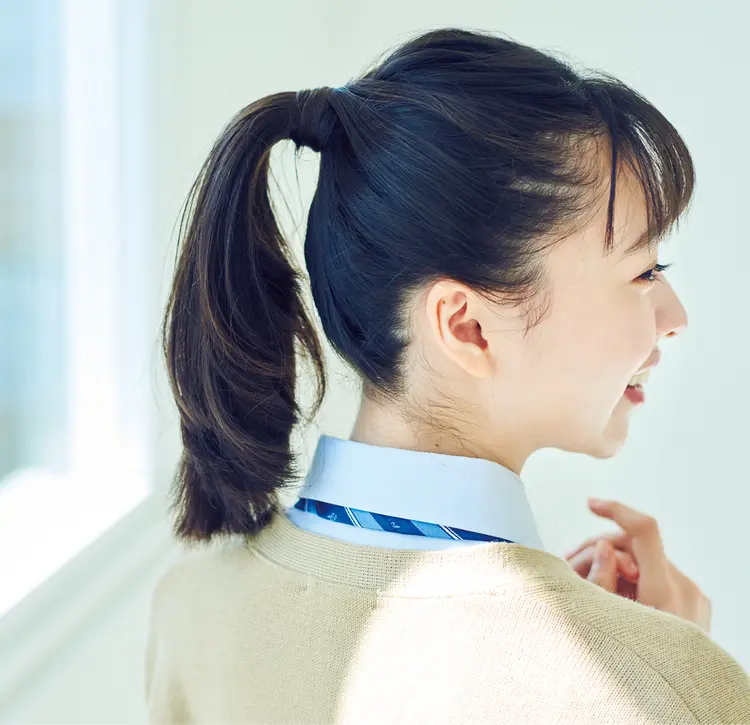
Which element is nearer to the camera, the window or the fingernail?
the fingernail

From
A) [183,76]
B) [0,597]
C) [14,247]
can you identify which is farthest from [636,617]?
[183,76]

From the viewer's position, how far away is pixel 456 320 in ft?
2.31

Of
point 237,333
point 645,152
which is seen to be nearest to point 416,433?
point 237,333

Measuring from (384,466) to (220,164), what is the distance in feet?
0.97

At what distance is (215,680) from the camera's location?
78 centimetres

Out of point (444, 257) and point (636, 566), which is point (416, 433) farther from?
point (636, 566)

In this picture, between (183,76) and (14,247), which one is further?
(183,76)

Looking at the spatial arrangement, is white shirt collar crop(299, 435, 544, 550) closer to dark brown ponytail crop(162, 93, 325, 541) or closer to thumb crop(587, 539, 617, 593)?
dark brown ponytail crop(162, 93, 325, 541)

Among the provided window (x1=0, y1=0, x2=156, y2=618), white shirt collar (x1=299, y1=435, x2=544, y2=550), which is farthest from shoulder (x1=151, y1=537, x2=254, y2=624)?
window (x1=0, y1=0, x2=156, y2=618)

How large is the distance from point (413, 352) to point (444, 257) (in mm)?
91

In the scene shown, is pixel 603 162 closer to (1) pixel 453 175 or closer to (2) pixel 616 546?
(1) pixel 453 175

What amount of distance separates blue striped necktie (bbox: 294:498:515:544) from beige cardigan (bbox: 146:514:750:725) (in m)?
0.03

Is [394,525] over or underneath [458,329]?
underneath

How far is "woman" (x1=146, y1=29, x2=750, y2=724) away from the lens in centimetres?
63
